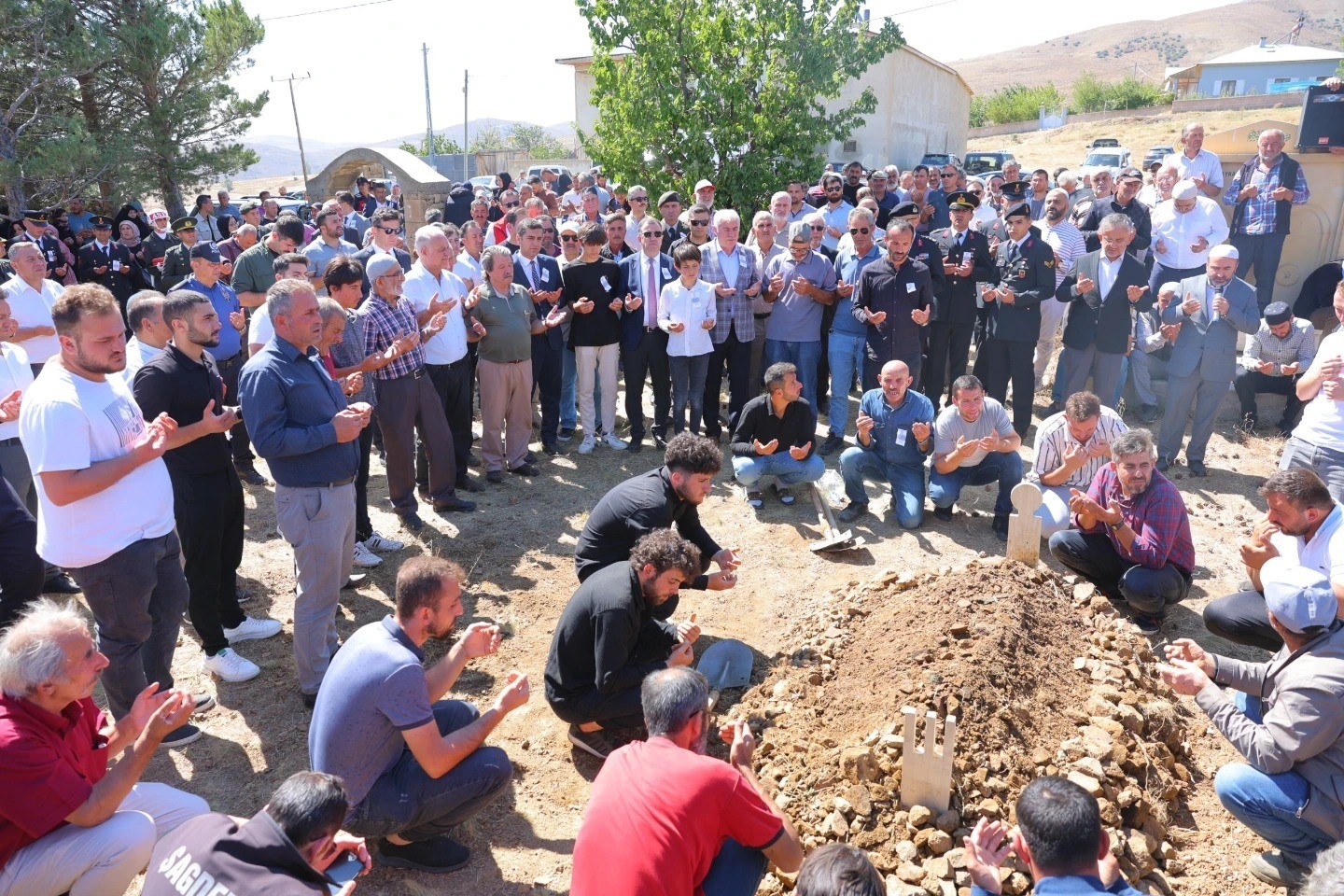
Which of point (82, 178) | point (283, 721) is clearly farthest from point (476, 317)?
point (82, 178)

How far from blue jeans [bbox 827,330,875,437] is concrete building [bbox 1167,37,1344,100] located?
→ 177 ft

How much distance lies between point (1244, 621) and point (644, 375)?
17.4 feet

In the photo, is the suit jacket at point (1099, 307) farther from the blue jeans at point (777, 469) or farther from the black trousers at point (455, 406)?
the black trousers at point (455, 406)

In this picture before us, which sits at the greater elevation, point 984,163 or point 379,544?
point 984,163

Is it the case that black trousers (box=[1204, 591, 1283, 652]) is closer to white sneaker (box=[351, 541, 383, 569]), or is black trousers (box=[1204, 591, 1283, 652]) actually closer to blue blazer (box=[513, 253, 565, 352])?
white sneaker (box=[351, 541, 383, 569])

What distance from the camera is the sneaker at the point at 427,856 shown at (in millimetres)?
3596

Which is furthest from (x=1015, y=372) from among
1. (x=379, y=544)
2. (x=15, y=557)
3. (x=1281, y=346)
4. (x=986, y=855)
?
(x=15, y=557)

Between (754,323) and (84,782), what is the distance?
6706mm

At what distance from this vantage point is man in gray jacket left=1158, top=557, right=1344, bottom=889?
323 centimetres

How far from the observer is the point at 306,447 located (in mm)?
4254

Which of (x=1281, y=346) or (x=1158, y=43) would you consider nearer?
(x=1281, y=346)

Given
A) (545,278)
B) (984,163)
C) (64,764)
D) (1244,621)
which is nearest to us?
(64,764)

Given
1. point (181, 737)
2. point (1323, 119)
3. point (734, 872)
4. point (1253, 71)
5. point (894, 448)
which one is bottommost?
point (181, 737)

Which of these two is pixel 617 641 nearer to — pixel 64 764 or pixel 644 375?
pixel 64 764
